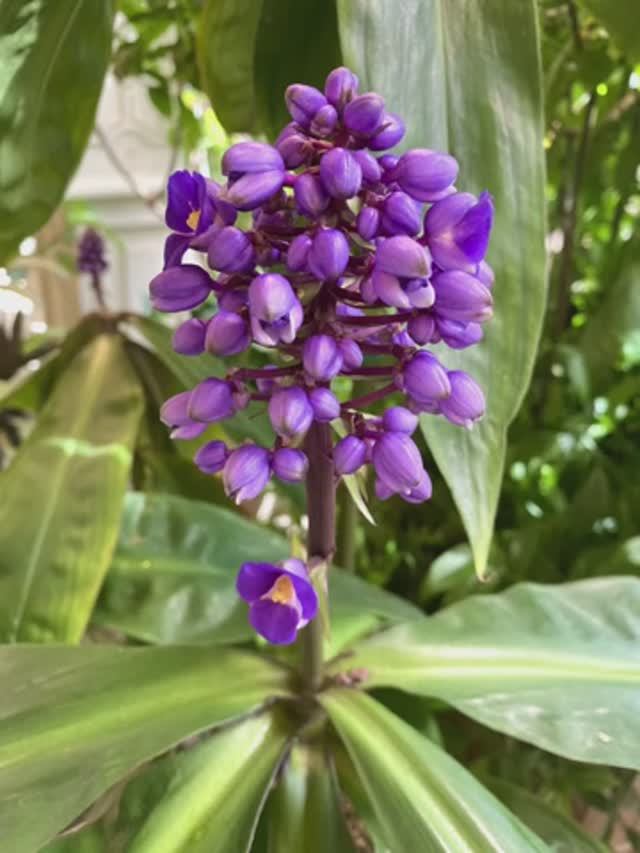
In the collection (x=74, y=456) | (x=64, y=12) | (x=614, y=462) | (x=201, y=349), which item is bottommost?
(x=614, y=462)

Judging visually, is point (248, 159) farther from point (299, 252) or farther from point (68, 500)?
point (68, 500)

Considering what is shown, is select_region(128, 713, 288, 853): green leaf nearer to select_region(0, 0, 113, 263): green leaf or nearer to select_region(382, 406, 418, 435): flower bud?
select_region(382, 406, 418, 435): flower bud

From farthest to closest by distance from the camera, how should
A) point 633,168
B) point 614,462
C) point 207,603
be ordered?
1. point 614,462
2. point 633,168
3. point 207,603

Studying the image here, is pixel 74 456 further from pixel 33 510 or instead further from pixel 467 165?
pixel 467 165

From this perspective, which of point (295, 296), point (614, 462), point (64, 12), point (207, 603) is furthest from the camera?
point (614, 462)

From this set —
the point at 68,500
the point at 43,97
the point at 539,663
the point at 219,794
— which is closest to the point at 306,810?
the point at 219,794

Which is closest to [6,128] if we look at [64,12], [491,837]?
[64,12]

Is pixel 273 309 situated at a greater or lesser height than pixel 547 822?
greater
